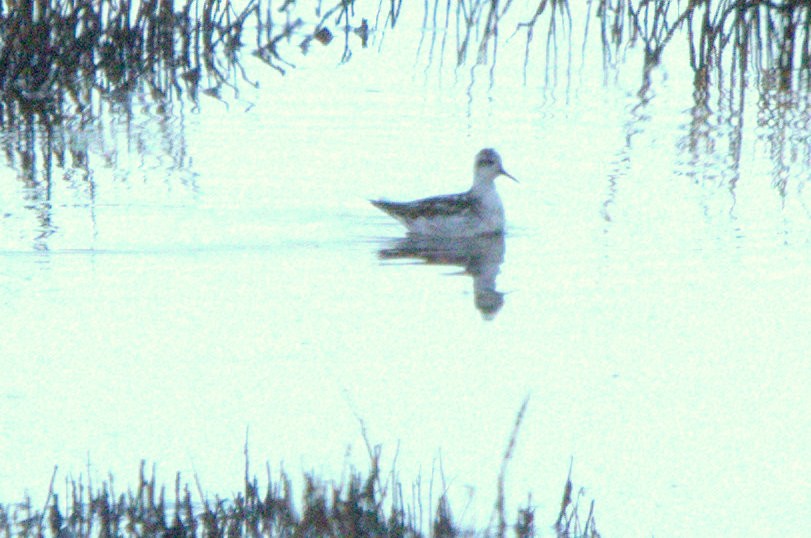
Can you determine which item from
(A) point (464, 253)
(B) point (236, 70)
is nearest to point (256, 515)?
(A) point (464, 253)

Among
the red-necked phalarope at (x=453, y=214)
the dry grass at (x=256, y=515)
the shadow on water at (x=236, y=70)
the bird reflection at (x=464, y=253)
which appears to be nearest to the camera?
the dry grass at (x=256, y=515)

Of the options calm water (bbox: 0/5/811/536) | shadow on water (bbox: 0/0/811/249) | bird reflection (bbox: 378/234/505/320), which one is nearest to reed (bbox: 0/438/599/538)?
calm water (bbox: 0/5/811/536)

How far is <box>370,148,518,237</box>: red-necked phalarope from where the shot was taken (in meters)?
9.65

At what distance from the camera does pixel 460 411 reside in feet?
21.0

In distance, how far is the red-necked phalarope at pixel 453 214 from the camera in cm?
965

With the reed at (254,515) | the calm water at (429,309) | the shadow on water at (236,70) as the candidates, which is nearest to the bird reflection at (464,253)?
the calm water at (429,309)

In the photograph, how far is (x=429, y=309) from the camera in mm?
8000

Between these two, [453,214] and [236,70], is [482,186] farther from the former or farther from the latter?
[236,70]

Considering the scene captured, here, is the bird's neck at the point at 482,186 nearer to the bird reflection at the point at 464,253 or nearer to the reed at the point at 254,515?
the bird reflection at the point at 464,253

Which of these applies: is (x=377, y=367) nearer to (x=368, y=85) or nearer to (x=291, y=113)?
(x=291, y=113)

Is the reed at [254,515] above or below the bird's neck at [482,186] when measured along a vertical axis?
below

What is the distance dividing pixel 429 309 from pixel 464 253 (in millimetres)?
1580

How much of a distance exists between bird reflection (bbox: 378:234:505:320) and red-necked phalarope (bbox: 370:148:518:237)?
5 cm

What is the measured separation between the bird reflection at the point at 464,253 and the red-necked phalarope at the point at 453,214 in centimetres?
5
